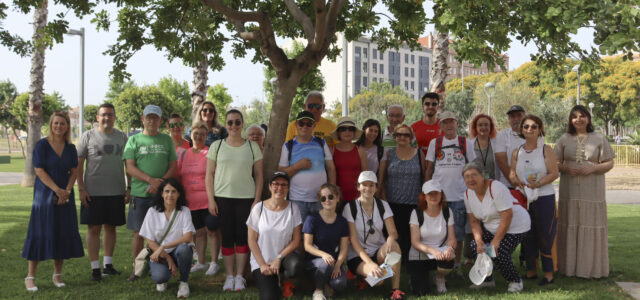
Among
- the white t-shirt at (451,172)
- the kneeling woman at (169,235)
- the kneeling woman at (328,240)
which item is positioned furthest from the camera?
the white t-shirt at (451,172)

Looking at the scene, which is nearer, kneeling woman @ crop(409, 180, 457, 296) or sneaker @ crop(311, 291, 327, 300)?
sneaker @ crop(311, 291, 327, 300)

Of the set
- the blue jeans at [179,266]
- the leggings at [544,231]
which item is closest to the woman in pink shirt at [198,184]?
the blue jeans at [179,266]

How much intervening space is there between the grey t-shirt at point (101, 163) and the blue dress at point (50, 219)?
0.91 feet

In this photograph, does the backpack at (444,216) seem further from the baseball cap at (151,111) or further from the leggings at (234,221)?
the baseball cap at (151,111)

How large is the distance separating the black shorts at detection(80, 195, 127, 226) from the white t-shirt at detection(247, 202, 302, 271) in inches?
75.4

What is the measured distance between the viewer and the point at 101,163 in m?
6.09

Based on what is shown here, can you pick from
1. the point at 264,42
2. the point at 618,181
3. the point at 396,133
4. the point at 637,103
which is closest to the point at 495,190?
the point at 396,133

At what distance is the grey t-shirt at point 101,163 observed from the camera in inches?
239

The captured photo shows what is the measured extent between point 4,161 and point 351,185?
13203 millimetres

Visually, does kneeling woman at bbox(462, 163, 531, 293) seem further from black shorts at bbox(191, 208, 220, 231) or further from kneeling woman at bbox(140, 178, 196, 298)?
kneeling woman at bbox(140, 178, 196, 298)

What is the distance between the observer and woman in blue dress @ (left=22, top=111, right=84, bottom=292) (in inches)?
220

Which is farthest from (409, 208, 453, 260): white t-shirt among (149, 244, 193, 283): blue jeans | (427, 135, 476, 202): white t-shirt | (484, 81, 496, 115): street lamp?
(484, 81, 496, 115): street lamp

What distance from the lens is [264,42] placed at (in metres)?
6.39

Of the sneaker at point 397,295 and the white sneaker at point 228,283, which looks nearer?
the sneaker at point 397,295
